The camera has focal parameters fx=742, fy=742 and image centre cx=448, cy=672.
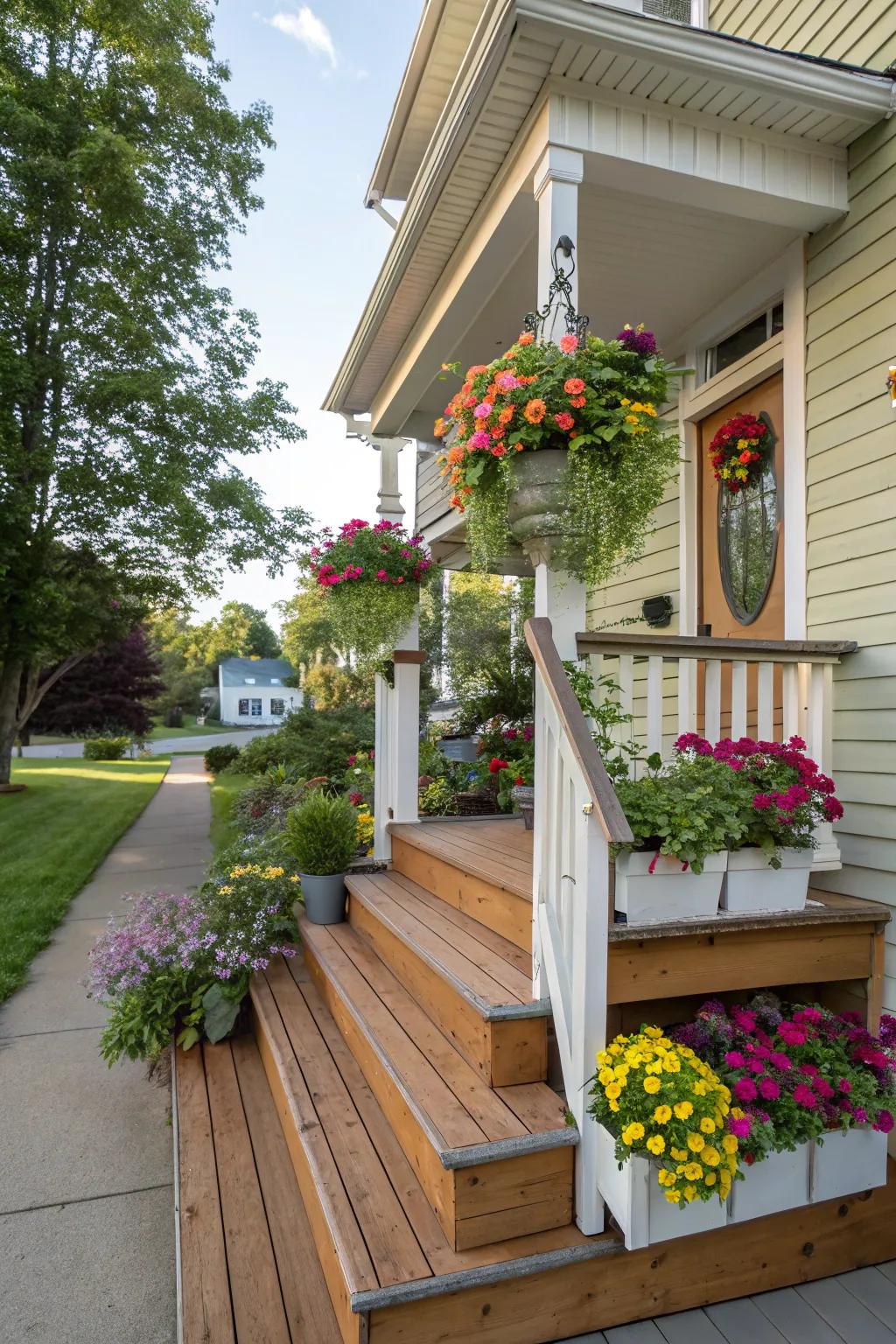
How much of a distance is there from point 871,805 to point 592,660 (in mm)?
1121

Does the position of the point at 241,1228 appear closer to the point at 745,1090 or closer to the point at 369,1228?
the point at 369,1228

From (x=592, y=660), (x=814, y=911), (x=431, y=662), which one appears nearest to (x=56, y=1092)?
(x=592, y=660)

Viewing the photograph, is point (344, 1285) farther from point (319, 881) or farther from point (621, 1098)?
point (319, 881)

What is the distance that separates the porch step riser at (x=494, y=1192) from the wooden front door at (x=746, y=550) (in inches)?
82.5

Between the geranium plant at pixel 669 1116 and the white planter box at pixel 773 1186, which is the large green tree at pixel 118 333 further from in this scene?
the white planter box at pixel 773 1186

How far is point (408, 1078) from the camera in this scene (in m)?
2.03

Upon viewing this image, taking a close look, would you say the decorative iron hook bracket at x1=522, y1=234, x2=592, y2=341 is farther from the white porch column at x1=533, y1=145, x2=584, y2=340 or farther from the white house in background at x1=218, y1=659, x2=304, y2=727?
the white house in background at x1=218, y1=659, x2=304, y2=727

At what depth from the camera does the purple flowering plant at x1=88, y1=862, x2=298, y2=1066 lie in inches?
115

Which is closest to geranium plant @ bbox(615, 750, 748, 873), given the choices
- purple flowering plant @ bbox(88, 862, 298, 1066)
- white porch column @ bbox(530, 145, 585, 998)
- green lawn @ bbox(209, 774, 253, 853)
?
white porch column @ bbox(530, 145, 585, 998)

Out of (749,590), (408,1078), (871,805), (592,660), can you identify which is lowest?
(408,1078)

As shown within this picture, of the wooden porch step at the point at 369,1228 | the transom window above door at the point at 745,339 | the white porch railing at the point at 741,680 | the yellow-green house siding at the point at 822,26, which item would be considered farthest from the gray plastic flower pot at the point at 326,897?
the yellow-green house siding at the point at 822,26

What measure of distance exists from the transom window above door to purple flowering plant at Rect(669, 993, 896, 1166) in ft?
8.91

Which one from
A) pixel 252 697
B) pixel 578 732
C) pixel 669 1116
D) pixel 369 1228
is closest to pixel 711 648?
pixel 578 732

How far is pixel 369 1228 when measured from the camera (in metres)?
1.70
